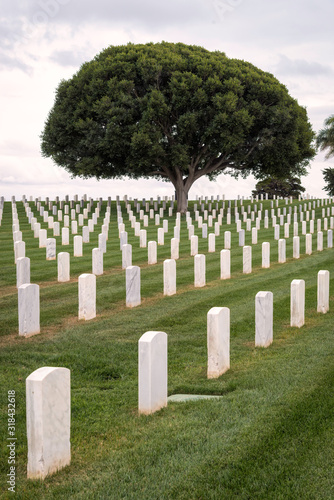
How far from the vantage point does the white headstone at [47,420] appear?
14.2 feet

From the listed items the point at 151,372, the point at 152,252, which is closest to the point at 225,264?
the point at 152,252

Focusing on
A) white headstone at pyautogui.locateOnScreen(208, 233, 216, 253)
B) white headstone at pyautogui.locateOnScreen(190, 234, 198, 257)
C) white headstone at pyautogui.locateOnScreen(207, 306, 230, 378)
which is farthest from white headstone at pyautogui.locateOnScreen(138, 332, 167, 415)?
white headstone at pyautogui.locateOnScreen(208, 233, 216, 253)

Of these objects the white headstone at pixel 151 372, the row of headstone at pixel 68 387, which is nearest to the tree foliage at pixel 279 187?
the row of headstone at pixel 68 387

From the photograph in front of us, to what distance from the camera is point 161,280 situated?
15.5m

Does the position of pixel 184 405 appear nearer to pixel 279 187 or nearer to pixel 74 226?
pixel 74 226

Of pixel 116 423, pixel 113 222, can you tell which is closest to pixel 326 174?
pixel 113 222

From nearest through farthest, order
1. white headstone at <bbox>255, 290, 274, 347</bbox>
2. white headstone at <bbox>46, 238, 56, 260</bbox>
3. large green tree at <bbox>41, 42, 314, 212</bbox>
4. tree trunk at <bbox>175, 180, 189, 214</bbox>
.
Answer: white headstone at <bbox>255, 290, 274, 347</bbox>, white headstone at <bbox>46, 238, 56, 260</bbox>, large green tree at <bbox>41, 42, 314, 212</bbox>, tree trunk at <bbox>175, 180, 189, 214</bbox>

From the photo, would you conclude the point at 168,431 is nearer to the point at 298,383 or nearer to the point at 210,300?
the point at 298,383

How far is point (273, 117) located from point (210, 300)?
99.9ft

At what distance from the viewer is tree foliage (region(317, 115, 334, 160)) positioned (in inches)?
2181

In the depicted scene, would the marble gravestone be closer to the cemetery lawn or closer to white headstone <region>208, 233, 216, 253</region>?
white headstone <region>208, 233, 216, 253</region>

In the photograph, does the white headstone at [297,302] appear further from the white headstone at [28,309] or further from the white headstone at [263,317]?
the white headstone at [28,309]

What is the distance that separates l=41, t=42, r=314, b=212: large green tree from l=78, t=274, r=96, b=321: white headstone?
87.0 feet

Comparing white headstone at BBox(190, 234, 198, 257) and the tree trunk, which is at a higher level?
the tree trunk
